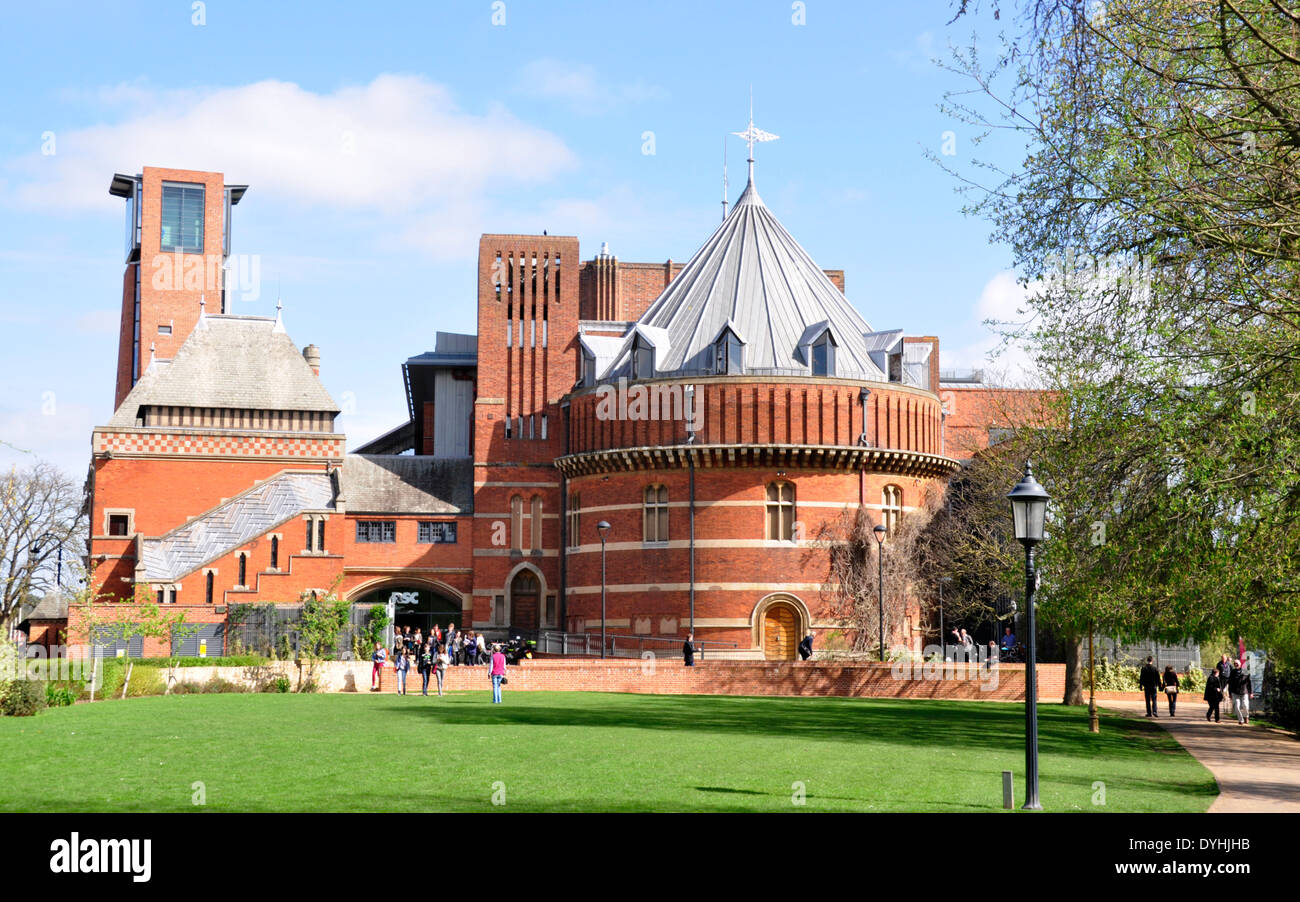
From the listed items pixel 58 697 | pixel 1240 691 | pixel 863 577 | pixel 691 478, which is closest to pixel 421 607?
pixel 691 478

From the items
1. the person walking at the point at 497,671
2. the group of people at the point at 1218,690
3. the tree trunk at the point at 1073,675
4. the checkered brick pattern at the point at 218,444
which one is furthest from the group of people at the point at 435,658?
the tree trunk at the point at 1073,675

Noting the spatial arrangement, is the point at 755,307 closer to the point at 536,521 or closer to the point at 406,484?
the point at 536,521

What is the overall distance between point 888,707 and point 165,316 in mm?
56226

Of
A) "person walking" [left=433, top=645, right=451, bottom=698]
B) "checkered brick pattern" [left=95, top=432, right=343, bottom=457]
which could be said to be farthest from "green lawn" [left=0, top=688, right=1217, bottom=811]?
"checkered brick pattern" [left=95, top=432, right=343, bottom=457]

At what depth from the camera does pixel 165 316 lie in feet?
251

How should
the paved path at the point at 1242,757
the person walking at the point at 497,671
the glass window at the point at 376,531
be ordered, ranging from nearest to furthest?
the paved path at the point at 1242,757
the person walking at the point at 497,671
the glass window at the point at 376,531

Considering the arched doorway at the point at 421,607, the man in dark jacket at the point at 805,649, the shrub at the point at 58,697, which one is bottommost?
the shrub at the point at 58,697

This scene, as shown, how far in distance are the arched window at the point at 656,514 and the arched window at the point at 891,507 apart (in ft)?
25.7

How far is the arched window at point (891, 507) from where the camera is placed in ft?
160

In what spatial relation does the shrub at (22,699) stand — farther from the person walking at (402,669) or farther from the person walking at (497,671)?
the person walking at (402,669)

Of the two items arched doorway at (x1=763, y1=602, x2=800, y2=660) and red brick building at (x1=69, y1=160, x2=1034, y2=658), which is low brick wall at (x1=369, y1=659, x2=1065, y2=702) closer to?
red brick building at (x1=69, y1=160, x2=1034, y2=658)

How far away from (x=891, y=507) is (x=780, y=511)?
4378 mm

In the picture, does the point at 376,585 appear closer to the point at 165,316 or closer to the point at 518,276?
the point at 518,276
